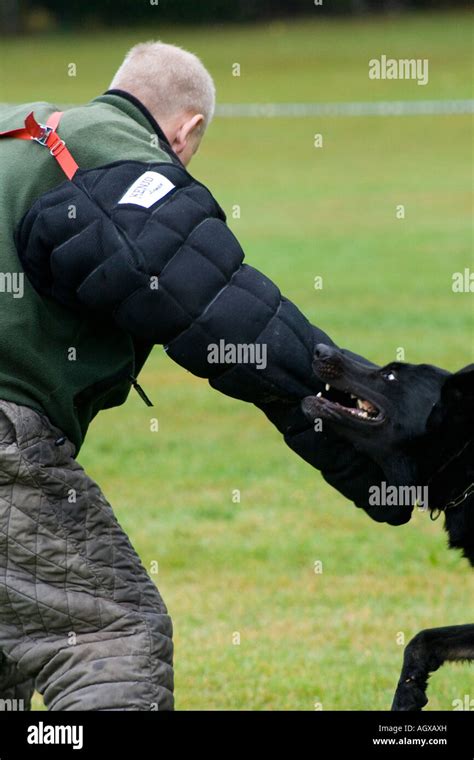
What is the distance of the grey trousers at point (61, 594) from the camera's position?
3.38 m

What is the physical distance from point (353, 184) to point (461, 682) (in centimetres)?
1766

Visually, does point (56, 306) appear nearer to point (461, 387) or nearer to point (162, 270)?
point (162, 270)

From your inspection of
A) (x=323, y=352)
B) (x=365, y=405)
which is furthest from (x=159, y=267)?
(x=365, y=405)

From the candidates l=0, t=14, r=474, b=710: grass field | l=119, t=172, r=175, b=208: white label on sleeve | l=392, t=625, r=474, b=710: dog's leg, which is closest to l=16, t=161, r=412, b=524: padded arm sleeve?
l=119, t=172, r=175, b=208: white label on sleeve

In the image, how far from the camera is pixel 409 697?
418 cm

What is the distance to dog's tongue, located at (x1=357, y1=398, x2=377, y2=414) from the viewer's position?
4.01m

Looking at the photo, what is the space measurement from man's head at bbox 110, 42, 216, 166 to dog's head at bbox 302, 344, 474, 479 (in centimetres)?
79

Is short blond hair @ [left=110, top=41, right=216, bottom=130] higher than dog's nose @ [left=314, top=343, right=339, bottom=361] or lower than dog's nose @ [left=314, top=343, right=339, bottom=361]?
higher

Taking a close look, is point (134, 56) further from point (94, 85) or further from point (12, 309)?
point (94, 85)

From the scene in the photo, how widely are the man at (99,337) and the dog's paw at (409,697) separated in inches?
38.7

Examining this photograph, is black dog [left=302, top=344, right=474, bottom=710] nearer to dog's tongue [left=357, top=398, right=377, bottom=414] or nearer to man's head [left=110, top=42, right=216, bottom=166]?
dog's tongue [left=357, top=398, right=377, bottom=414]

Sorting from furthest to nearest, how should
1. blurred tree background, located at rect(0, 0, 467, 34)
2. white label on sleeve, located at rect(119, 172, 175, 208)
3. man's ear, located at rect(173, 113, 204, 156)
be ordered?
blurred tree background, located at rect(0, 0, 467, 34)
man's ear, located at rect(173, 113, 204, 156)
white label on sleeve, located at rect(119, 172, 175, 208)

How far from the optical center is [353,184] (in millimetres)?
21844

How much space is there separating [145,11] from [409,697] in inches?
1917
